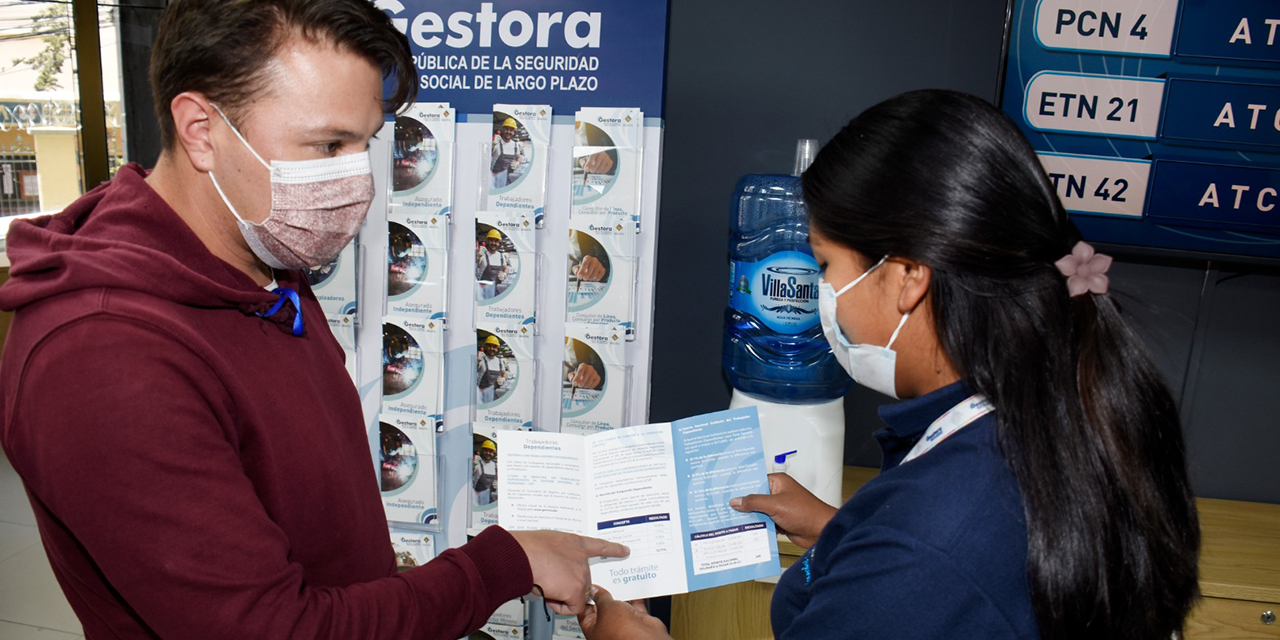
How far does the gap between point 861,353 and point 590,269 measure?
4.10 feet

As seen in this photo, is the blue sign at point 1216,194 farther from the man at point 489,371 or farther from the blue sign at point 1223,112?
the man at point 489,371

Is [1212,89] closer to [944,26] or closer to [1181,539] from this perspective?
[944,26]

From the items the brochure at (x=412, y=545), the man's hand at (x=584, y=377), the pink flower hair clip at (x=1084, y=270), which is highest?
the pink flower hair clip at (x=1084, y=270)

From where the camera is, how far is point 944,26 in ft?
7.02

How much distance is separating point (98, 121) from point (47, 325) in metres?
2.45

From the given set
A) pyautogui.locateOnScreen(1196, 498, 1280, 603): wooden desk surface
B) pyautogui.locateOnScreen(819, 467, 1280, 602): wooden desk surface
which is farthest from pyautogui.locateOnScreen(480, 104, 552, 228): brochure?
pyautogui.locateOnScreen(1196, 498, 1280, 603): wooden desk surface

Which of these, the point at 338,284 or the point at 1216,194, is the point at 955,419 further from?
the point at 338,284

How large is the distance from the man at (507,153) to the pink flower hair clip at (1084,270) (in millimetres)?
1658

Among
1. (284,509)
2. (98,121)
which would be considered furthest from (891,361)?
(98,121)

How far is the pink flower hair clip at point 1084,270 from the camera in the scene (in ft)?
2.89

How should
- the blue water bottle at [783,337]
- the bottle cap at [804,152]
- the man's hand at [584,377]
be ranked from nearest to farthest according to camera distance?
the blue water bottle at [783,337] < the bottle cap at [804,152] < the man's hand at [584,377]

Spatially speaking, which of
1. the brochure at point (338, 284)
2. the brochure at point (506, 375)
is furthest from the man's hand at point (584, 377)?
the brochure at point (338, 284)

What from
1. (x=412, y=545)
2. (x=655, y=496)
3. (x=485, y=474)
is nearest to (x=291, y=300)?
(x=655, y=496)

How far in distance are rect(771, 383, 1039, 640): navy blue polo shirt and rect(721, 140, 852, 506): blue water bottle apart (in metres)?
0.94
